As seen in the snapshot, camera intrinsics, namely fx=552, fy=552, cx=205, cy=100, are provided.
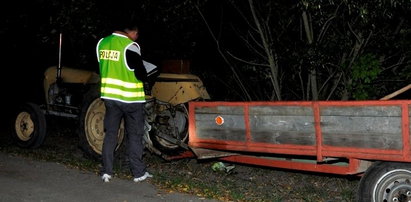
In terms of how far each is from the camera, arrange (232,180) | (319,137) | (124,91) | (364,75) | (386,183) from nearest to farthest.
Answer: (386,183), (319,137), (124,91), (232,180), (364,75)

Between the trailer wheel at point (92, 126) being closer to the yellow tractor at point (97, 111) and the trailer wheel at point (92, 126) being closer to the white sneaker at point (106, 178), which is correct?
the yellow tractor at point (97, 111)

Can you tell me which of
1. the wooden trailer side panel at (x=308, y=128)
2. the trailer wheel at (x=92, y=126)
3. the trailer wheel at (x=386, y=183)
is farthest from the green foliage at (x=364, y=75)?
the trailer wheel at (x=92, y=126)

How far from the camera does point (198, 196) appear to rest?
6.15m

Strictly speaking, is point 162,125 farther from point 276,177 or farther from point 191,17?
point 191,17

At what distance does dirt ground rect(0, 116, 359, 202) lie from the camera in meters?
6.55

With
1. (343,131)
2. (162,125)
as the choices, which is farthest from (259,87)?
(343,131)

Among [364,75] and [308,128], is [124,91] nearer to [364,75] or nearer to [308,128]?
[308,128]

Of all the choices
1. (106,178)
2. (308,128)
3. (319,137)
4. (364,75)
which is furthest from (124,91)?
(364,75)

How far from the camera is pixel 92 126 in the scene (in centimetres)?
790

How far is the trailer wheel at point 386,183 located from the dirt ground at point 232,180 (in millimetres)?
1232

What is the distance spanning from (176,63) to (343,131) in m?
3.48

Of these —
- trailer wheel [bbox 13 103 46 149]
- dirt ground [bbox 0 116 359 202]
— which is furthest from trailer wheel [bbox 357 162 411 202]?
trailer wheel [bbox 13 103 46 149]

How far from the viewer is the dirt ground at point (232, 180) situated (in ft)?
21.5

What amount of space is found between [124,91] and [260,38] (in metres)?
4.42
